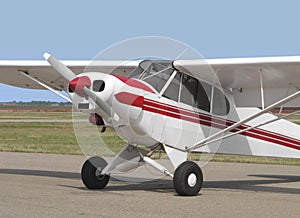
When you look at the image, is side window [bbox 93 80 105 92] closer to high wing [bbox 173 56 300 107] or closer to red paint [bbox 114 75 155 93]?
red paint [bbox 114 75 155 93]

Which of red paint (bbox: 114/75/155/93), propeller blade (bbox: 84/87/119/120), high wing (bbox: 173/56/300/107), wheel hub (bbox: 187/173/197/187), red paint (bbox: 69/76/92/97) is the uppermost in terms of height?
high wing (bbox: 173/56/300/107)

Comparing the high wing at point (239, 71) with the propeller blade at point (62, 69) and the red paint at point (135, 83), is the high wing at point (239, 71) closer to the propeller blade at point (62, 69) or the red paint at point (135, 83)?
the propeller blade at point (62, 69)

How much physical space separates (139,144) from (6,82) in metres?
6.42

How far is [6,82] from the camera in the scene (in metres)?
16.9

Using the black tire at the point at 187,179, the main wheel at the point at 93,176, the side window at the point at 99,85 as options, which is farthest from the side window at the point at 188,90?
the main wheel at the point at 93,176

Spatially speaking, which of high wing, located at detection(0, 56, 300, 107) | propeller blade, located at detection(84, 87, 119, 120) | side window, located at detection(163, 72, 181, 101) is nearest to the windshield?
side window, located at detection(163, 72, 181, 101)

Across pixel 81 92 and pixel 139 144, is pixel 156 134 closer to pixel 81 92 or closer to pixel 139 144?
pixel 139 144

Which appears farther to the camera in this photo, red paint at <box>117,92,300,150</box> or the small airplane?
red paint at <box>117,92,300,150</box>

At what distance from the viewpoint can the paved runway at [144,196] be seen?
9.16 m

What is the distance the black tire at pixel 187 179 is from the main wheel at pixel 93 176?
1.90 m

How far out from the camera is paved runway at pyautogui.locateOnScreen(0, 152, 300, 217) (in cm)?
916

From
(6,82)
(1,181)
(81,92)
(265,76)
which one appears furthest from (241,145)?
(6,82)

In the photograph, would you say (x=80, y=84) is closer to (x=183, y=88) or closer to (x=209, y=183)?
(x=183, y=88)

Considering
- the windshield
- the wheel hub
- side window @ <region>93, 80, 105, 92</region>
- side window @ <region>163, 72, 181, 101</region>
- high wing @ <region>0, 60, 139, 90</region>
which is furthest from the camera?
high wing @ <region>0, 60, 139, 90</region>
